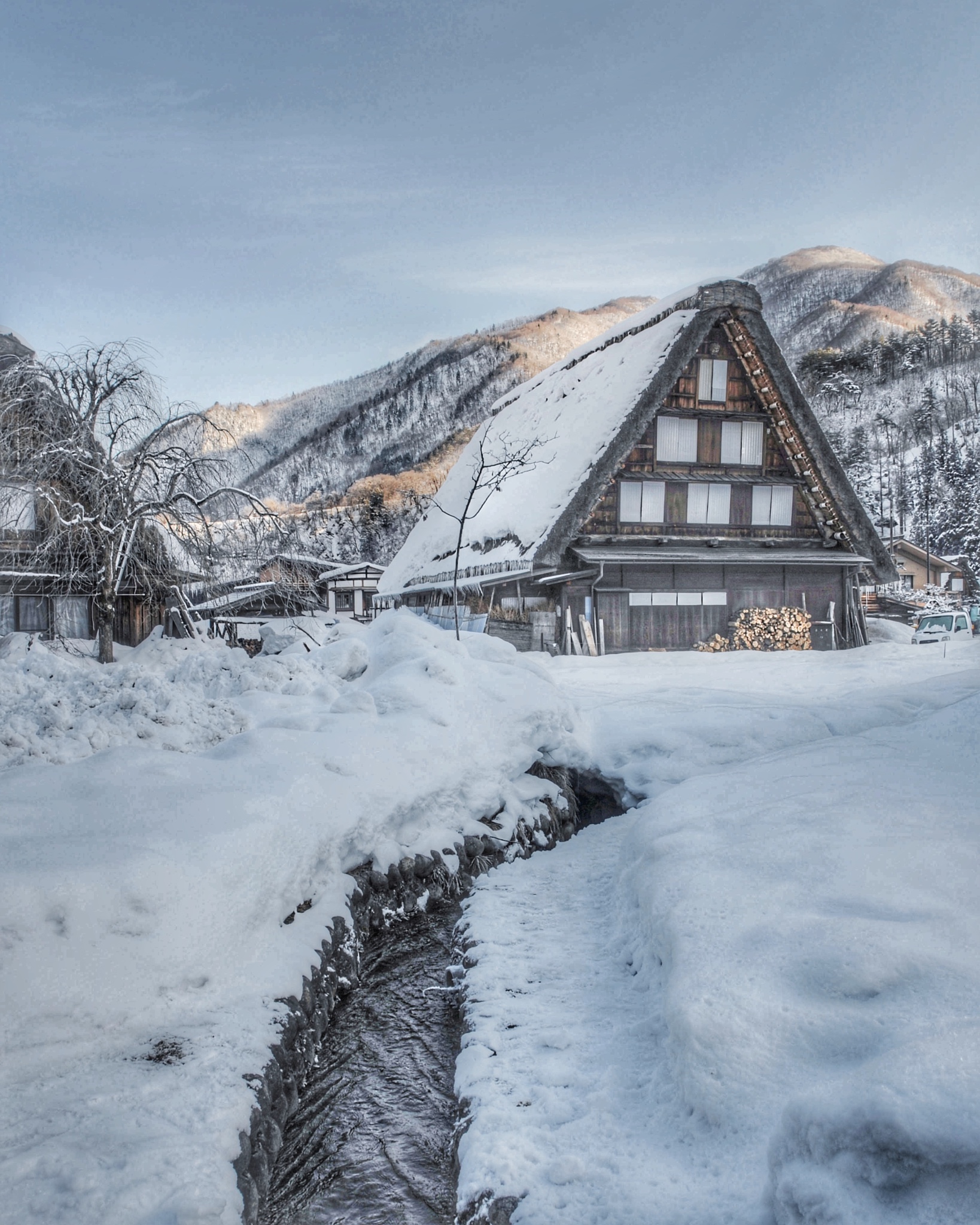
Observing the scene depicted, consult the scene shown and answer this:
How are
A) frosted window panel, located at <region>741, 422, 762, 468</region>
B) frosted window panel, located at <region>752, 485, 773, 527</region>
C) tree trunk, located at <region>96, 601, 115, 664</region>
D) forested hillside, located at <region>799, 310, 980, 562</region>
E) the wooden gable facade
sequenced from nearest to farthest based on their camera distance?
tree trunk, located at <region>96, 601, 115, 664</region> → the wooden gable facade → frosted window panel, located at <region>741, 422, 762, 468</region> → frosted window panel, located at <region>752, 485, 773, 527</region> → forested hillside, located at <region>799, 310, 980, 562</region>

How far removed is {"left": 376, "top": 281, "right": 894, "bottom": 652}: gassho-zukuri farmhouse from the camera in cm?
1561

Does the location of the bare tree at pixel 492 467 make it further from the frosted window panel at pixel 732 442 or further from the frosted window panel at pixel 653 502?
the frosted window panel at pixel 732 442

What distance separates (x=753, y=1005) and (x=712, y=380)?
1590cm

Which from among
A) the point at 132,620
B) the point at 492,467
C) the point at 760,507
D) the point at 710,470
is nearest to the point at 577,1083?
the point at 710,470

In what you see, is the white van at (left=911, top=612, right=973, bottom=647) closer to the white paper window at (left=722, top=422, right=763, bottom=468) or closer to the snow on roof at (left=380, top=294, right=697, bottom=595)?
the white paper window at (left=722, top=422, right=763, bottom=468)

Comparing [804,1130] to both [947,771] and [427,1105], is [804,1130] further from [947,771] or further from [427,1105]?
[947,771]

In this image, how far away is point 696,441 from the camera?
1664 cm

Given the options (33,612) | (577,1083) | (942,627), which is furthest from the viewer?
(942,627)

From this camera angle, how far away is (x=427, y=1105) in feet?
11.7

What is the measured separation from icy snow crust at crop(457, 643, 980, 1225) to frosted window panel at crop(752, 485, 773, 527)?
11.7 metres

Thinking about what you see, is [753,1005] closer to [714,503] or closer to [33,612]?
[714,503]

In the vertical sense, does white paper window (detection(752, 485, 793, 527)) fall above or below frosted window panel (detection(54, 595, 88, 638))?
above

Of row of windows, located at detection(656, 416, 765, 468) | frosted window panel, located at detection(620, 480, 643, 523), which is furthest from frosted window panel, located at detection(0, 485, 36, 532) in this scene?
row of windows, located at detection(656, 416, 765, 468)

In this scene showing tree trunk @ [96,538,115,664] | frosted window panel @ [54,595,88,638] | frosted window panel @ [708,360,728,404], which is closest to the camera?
tree trunk @ [96,538,115,664]
